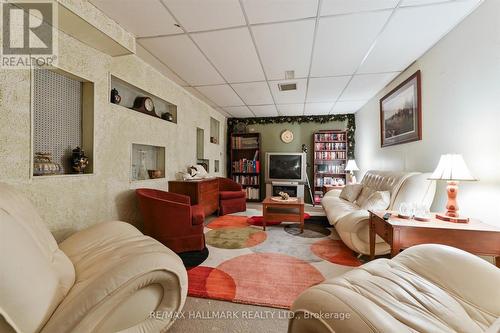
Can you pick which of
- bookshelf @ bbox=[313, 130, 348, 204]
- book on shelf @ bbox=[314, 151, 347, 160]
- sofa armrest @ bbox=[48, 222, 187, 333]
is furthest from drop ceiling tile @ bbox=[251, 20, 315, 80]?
book on shelf @ bbox=[314, 151, 347, 160]

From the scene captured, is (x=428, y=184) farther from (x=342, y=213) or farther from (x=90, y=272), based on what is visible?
(x=90, y=272)

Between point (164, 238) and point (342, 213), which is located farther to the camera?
point (342, 213)

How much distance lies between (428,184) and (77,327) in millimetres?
2881

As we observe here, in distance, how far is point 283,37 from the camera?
7.05 ft

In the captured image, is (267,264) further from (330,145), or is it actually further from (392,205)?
(330,145)

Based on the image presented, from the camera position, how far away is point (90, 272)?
1.14 meters

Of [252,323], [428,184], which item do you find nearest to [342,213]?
[428,184]

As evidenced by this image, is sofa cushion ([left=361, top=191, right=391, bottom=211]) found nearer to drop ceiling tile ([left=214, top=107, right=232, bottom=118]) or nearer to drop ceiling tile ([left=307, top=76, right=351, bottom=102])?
drop ceiling tile ([left=307, top=76, right=351, bottom=102])

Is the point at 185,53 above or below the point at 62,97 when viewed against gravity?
above

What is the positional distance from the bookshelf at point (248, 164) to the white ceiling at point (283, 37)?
2311mm

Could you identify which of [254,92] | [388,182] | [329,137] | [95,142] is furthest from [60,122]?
[329,137]

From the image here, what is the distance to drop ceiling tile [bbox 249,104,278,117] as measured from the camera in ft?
15.3

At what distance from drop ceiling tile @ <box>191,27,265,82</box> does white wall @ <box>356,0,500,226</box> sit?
6.52 ft

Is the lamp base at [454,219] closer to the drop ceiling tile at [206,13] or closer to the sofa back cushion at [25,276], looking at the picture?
the drop ceiling tile at [206,13]
